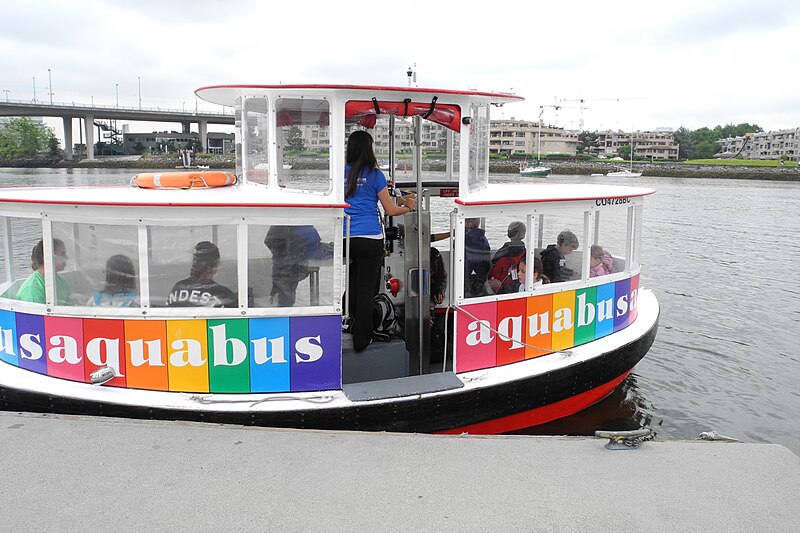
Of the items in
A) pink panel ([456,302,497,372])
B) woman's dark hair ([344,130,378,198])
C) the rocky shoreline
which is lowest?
pink panel ([456,302,497,372])

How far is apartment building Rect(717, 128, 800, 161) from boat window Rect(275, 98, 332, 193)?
179670mm

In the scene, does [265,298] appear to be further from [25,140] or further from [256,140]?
[25,140]

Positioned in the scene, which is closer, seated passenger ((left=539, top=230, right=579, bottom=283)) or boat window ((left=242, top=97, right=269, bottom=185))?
boat window ((left=242, top=97, right=269, bottom=185))

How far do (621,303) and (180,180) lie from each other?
4739 millimetres

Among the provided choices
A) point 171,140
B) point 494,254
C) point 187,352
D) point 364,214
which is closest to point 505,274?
point 494,254

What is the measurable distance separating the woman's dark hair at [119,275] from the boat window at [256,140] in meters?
1.41

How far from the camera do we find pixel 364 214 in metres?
5.84

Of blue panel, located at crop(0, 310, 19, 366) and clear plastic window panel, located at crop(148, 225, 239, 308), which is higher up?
clear plastic window panel, located at crop(148, 225, 239, 308)

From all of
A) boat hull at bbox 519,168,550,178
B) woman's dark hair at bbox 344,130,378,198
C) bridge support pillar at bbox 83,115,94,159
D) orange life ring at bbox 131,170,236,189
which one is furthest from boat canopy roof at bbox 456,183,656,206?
bridge support pillar at bbox 83,115,94,159

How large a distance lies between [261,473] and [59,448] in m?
1.40

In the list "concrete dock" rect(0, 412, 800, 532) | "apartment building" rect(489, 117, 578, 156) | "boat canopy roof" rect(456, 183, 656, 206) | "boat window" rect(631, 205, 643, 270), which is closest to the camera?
"concrete dock" rect(0, 412, 800, 532)

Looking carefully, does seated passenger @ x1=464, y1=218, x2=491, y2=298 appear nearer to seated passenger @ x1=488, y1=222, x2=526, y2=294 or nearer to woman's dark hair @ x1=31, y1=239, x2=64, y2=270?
seated passenger @ x1=488, y1=222, x2=526, y2=294

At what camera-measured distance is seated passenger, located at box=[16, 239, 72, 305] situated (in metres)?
5.16

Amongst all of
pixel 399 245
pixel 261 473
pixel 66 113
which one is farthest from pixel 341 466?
pixel 66 113
